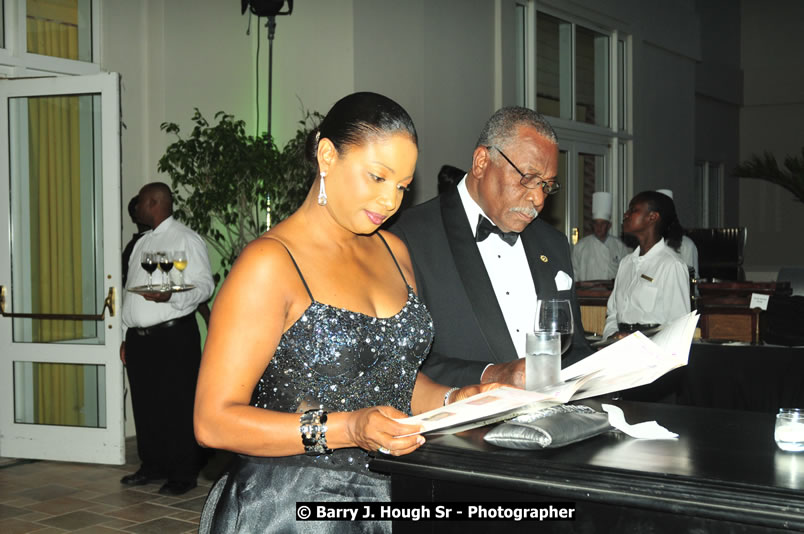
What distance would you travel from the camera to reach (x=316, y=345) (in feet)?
5.85

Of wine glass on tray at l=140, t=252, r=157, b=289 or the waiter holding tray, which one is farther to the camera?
the waiter holding tray

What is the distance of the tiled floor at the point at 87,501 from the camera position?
4609 millimetres

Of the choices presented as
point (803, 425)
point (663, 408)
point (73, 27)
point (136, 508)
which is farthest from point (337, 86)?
point (803, 425)

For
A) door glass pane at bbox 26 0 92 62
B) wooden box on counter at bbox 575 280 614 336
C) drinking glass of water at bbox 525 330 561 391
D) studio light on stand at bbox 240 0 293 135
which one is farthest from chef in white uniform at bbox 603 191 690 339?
door glass pane at bbox 26 0 92 62

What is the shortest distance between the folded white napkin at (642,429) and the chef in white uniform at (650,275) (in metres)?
2.93

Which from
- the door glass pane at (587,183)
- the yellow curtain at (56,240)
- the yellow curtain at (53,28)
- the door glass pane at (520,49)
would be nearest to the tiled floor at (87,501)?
the yellow curtain at (56,240)

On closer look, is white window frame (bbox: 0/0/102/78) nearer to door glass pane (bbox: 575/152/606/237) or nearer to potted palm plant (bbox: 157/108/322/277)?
potted palm plant (bbox: 157/108/322/277)

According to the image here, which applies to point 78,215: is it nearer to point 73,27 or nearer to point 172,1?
point 73,27

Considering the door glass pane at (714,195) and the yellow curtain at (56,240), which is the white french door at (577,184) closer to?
the door glass pane at (714,195)

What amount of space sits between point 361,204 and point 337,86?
4.97 meters

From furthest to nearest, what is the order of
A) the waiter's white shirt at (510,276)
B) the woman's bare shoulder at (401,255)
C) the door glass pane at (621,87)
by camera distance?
the door glass pane at (621,87)
the waiter's white shirt at (510,276)
the woman's bare shoulder at (401,255)

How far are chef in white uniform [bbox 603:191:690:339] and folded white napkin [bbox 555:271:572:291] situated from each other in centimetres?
214

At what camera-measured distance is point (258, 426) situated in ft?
5.41

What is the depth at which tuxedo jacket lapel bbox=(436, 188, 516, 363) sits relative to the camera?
8.39ft
